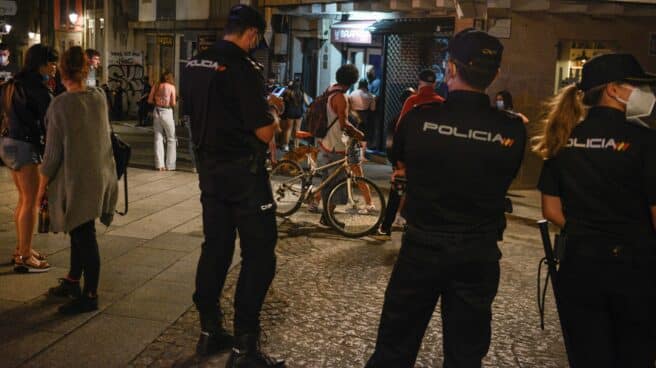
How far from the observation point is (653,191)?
303cm

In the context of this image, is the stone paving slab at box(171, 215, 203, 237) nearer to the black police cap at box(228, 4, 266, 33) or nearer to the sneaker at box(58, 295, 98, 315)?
the sneaker at box(58, 295, 98, 315)

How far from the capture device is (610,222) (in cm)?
312

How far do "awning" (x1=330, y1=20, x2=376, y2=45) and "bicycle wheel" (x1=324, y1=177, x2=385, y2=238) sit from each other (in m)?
8.01

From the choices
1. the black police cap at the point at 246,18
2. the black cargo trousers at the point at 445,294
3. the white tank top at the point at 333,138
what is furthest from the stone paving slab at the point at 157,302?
the white tank top at the point at 333,138

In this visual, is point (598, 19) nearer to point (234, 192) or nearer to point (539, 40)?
point (539, 40)

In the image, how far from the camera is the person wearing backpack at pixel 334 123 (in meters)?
8.66

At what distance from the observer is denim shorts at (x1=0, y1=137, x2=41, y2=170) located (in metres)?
6.02

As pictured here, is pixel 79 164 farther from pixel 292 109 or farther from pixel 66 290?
pixel 292 109

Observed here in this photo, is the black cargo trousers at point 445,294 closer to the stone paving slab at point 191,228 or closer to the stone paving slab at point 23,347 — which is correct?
the stone paving slab at point 23,347

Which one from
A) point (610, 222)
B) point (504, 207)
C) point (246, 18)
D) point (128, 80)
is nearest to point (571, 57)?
point (246, 18)

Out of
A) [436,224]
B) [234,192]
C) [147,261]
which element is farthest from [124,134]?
[436,224]

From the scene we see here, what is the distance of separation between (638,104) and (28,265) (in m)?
5.08

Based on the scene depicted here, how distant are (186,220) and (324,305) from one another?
3.46 meters

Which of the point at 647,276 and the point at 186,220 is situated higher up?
the point at 647,276
